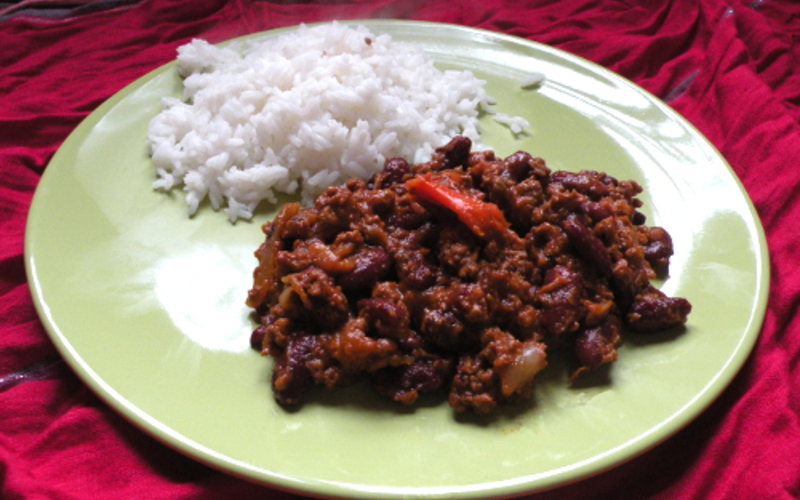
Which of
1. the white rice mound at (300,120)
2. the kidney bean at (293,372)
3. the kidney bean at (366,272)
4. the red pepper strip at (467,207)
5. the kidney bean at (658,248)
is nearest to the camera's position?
the kidney bean at (293,372)

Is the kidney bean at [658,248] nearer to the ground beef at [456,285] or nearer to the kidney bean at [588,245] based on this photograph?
the ground beef at [456,285]

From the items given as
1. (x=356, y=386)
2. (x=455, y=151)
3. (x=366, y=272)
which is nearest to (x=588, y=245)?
(x=455, y=151)

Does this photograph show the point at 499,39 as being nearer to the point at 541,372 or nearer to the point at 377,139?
the point at 377,139

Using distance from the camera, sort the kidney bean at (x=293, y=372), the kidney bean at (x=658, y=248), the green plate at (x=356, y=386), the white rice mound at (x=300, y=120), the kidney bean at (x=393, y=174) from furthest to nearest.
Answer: the white rice mound at (x=300, y=120) < the kidney bean at (x=393, y=174) < the kidney bean at (x=658, y=248) < the kidney bean at (x=293, y=372) < the green plate at (x=356, y=386)

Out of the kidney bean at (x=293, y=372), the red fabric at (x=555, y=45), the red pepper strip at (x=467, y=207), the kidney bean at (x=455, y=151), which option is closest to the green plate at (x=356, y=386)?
the kidney bean at (x=293, y=372)

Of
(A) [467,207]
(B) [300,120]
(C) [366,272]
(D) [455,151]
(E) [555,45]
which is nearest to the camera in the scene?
(C) [366,272]

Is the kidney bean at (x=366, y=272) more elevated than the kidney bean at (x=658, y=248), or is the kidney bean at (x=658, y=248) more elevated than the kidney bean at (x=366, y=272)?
the kidney bean at (x=366, y=272)

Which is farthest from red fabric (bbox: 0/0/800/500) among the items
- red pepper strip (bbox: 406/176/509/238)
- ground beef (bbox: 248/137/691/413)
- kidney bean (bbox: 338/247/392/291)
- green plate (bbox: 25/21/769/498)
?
red pepper strip (bbox: 406/176/509/238)

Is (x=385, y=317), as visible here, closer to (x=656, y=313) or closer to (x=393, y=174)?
(x=393, y=174)
